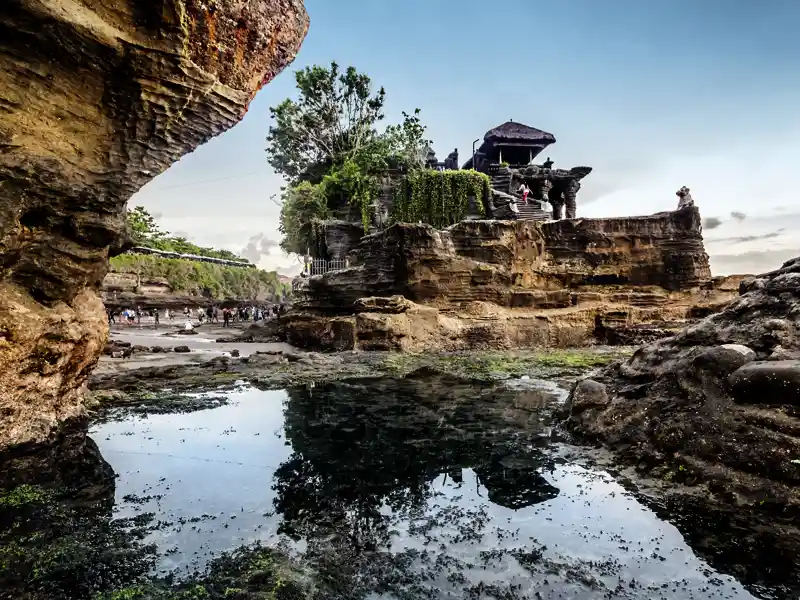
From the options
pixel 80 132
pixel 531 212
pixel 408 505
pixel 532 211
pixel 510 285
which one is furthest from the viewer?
pixel 532 211

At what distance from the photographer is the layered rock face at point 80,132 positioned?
5574mm

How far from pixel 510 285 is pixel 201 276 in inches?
1197

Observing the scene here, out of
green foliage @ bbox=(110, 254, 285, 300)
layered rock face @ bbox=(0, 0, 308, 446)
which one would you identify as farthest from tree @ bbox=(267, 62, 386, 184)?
layered rock face @ bbox=(0, 0, 308, 446)

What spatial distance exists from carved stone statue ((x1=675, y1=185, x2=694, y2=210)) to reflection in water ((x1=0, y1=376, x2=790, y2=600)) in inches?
842

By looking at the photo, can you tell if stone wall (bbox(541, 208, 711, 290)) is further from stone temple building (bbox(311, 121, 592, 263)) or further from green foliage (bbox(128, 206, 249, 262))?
green foliage (bbox(128, 206, 249, 262))

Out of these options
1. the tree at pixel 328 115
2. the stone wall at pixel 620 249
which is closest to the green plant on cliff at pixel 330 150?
the tree at pixel 328 115

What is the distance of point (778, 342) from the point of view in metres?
5.71

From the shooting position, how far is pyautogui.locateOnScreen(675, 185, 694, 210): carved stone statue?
77.7ft

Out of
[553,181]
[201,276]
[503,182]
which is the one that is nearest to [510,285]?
[503,182]

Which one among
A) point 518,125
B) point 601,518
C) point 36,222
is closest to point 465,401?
point 601,518

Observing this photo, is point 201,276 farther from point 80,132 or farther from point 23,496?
point 23,496

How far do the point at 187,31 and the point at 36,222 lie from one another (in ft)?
11.1

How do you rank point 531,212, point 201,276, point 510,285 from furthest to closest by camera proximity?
point 201,276 → point 531,212 → point 510,285

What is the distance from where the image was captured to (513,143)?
137 ft
